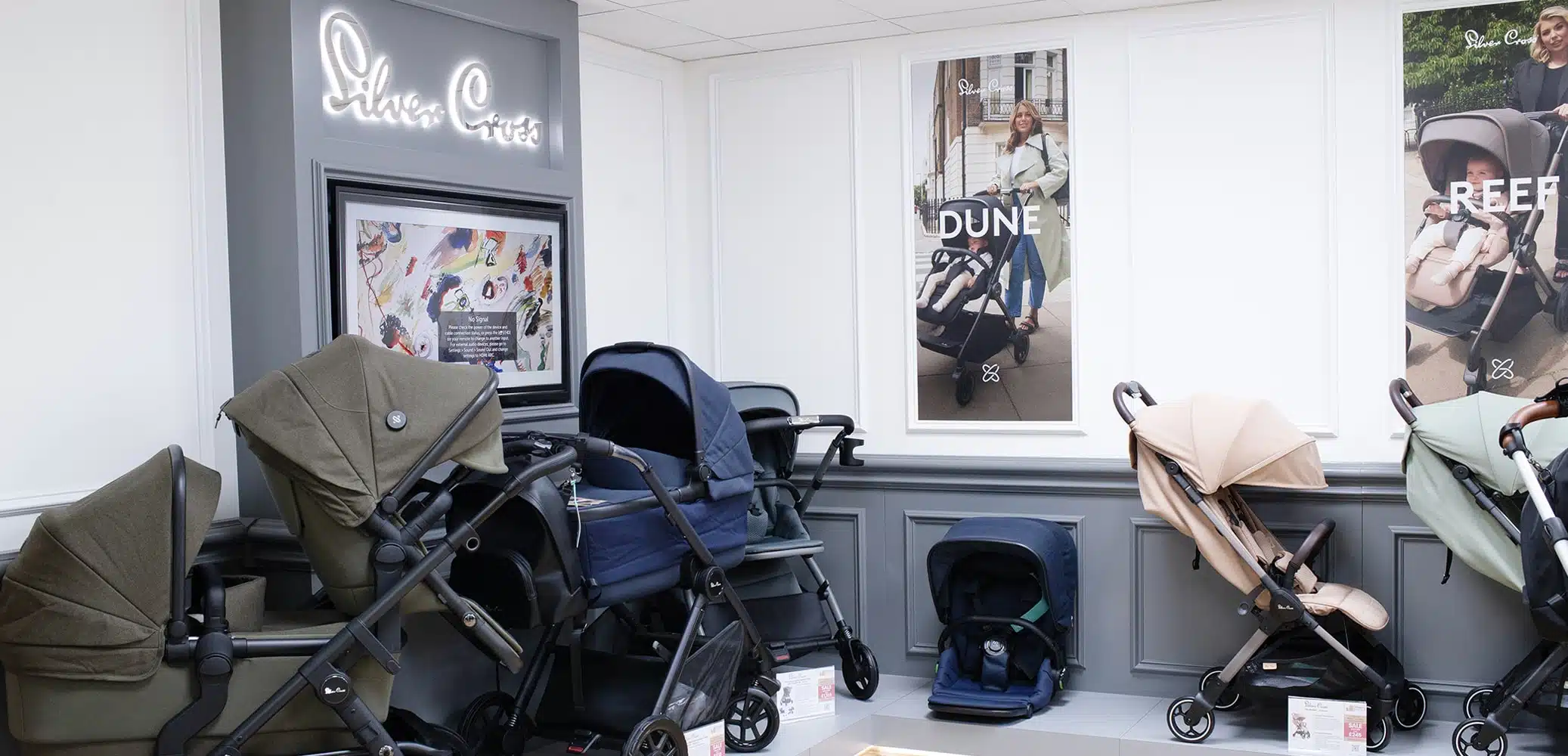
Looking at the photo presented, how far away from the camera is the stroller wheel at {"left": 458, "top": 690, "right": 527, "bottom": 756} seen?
412 centimetres

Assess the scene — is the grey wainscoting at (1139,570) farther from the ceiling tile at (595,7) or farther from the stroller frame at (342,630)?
the stroller frame at (342,630)

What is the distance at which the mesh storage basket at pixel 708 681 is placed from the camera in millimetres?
4000

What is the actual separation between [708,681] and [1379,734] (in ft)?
7.06

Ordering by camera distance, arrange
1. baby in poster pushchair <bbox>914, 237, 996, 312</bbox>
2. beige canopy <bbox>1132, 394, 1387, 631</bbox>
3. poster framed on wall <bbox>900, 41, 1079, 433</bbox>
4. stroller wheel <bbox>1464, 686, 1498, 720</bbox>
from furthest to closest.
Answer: baby in poster pushchair <bbox>914, 237, 996, 312</bbox> → poster framed on wall <bbox>900, 41, 1079, 433</bbox> → stroller wheel <bbox>1464, 686, 1498, 720</bbox> → beige canopy <bbox>1132, 394, 1387, 631</bbox>

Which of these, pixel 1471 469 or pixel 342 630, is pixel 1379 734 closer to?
pixel 1471 469

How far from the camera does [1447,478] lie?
4.08 m

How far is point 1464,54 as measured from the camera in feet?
14.6

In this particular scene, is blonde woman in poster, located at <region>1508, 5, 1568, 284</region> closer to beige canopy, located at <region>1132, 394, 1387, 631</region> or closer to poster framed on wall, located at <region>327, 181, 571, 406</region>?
beige canopy, located at <region>1132, 394, 1387, 631</region>

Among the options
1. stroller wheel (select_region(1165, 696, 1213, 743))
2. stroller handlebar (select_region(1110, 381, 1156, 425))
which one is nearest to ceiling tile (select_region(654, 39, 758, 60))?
stroller handlebar (select_region(1110, 381, 1156, 425))

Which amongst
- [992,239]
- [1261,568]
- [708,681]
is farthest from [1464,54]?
[708,681]

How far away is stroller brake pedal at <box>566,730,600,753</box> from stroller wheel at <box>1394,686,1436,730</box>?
260 cm

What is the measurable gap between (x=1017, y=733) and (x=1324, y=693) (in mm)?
1007

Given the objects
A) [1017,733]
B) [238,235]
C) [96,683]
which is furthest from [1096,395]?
[96,683]

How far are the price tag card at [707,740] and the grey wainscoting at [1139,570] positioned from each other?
55.6 inches
